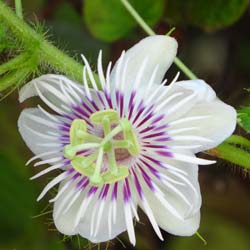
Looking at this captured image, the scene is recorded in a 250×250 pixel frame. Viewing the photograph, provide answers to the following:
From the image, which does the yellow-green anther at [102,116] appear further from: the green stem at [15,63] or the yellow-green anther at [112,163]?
the green stem at [15,63]

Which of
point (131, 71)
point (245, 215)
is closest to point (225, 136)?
point (131, 71)

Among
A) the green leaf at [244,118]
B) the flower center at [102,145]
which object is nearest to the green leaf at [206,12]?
the green leaf at [244,118]

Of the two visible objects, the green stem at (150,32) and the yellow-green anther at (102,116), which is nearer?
the yellow-green anther at (102,116)

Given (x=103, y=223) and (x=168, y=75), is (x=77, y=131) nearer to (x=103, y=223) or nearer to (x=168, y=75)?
(x=103, y=223)

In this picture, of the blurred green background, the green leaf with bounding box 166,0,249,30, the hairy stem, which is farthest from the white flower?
the green leaf with bounding box 166,0,249,30

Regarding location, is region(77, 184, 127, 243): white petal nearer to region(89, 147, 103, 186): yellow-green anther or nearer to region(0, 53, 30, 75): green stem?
region(89, 147, 103, 186): yellow-green anther

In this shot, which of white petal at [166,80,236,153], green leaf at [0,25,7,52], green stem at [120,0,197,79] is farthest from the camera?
green stem at [120,0,197,79]
